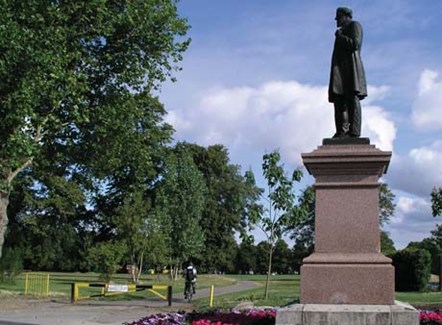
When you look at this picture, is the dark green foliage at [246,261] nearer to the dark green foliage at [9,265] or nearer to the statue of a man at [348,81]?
the dark green foliage at [9,265]

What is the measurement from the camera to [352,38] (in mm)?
10344

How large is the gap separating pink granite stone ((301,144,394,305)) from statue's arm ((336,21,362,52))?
5.53 ft

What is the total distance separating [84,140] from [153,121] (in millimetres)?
27240

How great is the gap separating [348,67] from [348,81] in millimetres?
243

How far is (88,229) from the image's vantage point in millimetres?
65188

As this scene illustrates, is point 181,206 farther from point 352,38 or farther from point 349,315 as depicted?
point 349,315

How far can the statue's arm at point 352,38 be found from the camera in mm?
10330

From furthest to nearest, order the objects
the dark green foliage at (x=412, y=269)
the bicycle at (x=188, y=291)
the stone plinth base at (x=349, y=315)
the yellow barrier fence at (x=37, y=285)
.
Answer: the dark green foliage at (x=412, y=269)
the yellow barrier fence at (x=37, y=285)
the bicycle at (x=188, y=291)
the stone plinth base at (x=349, y=315)

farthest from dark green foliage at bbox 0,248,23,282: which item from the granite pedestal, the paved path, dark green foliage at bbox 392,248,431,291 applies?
the granite pedestal

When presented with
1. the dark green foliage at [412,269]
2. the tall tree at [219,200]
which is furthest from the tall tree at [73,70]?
the tall tree at [219,200]

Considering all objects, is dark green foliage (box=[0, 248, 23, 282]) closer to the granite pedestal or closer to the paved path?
the paved path

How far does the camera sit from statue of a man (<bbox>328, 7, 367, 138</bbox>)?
33.7 ft

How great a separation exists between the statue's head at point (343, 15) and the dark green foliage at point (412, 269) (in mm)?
28154

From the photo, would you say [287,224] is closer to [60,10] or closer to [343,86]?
[60,10]
